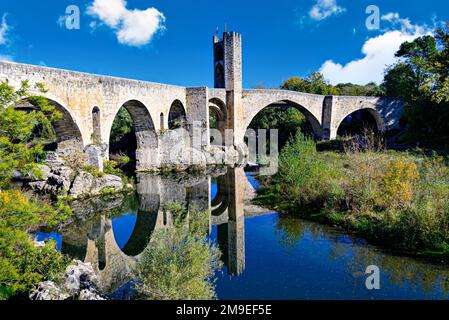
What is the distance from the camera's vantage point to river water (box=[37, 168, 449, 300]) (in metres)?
6.80

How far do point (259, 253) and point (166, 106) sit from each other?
602 inches

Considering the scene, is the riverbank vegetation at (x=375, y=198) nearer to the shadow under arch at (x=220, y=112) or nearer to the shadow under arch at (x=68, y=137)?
the shadow under arch at (x=68, y=137)

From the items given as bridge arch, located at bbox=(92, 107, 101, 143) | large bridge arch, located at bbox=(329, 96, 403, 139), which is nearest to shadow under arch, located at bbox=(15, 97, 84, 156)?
bridge arch, located at bbox=(92, 107, 101, 143)

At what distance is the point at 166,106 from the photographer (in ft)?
72.8

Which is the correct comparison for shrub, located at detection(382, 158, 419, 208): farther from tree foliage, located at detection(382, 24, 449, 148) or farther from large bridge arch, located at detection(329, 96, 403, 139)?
large bridge arch, located at detection(329, 96, 403, 139)

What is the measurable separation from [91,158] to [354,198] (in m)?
10.5

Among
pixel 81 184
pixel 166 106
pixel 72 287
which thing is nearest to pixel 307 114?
pixel 166 106

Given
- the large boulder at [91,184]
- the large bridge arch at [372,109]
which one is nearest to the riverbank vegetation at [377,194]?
the large boulder at [91,184]

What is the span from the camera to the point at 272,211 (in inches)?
488

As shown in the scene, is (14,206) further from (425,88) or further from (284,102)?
(284,102)

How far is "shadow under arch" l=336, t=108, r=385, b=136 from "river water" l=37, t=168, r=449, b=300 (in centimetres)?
2302
